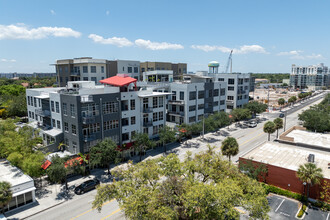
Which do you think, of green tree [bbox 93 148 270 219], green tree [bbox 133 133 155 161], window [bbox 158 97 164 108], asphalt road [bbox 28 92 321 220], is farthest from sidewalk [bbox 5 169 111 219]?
window [bbox 158 97 164 108]

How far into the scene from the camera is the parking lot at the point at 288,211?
1081 inches

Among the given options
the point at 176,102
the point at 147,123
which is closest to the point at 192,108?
the point at 176,102

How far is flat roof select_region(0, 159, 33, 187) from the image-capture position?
29.7 m

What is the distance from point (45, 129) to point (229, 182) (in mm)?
38477

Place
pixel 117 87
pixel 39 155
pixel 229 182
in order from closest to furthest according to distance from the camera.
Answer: pixel 229 182 < pixel 39 155 < pixel 117 87

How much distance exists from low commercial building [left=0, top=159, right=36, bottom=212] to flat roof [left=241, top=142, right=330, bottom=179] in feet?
104

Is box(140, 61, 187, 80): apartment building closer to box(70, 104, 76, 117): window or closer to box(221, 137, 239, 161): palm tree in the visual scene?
box(221, 137, 239, 161): palm tree

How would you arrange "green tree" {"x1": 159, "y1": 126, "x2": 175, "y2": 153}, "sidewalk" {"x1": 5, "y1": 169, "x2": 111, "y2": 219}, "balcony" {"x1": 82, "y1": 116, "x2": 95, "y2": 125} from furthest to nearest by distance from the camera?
1. "green tree" {"x1": 159, "y1": 126, "x2": 175, "y2": 153}
2. "balcony" {"x1": 82, "y1": 116, "x2": 95, "y2": 125}
3. "sidewalk" {"x1": 5, "y1": 169, "x2": 111, "y2": 219}

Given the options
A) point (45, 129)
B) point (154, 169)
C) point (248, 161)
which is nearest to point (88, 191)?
point (154, 169)

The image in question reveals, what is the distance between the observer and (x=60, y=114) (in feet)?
135

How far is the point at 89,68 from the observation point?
216 ft

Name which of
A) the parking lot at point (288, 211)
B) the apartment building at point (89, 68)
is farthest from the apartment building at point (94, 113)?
the parking lot at point (288, 211)

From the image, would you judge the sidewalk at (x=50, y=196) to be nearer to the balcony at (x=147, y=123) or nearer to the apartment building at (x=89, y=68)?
the balcony at (x=147, y=123)

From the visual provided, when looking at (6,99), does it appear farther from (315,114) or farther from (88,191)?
(315,114)
